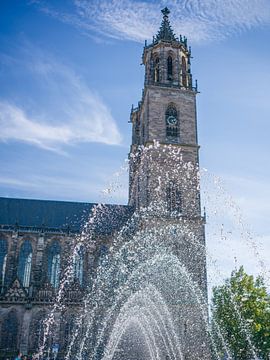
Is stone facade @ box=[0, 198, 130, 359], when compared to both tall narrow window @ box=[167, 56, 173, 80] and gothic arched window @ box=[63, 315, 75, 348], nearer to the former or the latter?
gothic arched window @ box=[63, 315, 75, 348]

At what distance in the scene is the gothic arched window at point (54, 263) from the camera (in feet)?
137

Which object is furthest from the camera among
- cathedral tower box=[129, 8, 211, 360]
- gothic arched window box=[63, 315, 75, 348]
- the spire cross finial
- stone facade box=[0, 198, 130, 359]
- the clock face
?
the spire cross finial

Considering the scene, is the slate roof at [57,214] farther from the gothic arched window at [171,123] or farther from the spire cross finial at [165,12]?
the spire cross finial at [165,12]

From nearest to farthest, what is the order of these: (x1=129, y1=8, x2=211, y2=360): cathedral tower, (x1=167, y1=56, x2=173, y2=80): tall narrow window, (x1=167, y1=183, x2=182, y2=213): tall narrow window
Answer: (x1=129, y1=8, x2=211, y2=360): cathedral tower → (x1=167, y1=183, x2=182, y2=213): tall narrow window → (x1=167, y1=56, x2=173, y2=80): tall narrow window

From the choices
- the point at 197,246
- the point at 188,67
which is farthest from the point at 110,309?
the point at 188,67

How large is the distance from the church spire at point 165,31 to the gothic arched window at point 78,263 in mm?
24821

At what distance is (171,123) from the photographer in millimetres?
43281

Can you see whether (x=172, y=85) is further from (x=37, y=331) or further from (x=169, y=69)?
(x=37, y=331)

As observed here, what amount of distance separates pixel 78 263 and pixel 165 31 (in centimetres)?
2792

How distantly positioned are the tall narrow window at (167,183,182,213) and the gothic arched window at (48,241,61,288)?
1251 cm

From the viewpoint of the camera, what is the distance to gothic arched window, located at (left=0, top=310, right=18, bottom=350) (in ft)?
121

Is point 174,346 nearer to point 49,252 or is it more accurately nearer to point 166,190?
point 166,190

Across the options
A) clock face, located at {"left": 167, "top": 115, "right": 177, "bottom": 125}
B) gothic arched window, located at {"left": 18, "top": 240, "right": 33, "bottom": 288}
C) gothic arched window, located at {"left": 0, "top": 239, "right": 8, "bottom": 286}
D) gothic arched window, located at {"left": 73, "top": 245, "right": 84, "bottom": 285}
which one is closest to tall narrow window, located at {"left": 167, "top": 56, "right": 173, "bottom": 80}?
clock face, located at {"left": 167, "top": 115, "right": 177, "bottom": 125}

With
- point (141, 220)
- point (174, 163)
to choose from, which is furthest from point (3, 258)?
point (174, 163)
